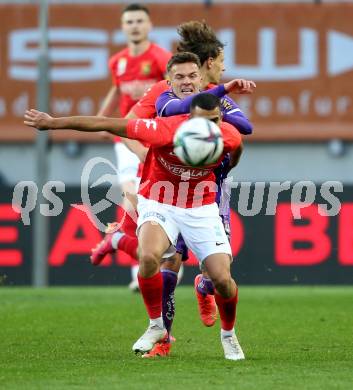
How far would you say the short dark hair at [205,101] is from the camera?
306 inches

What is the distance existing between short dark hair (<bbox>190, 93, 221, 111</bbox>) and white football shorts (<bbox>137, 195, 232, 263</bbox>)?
770 mm

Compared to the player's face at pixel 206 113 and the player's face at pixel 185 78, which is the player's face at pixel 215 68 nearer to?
the player's face at pixel 185 78

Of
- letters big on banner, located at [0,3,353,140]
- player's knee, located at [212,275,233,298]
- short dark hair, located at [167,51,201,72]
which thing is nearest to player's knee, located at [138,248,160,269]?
player's knee, located at [212,275,233,298]

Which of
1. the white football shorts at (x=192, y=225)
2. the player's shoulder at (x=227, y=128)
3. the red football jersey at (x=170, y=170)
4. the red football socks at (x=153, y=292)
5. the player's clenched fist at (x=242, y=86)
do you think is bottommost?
the red football socks at (x=153, y=292)

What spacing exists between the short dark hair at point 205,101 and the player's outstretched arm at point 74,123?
0.50 meters

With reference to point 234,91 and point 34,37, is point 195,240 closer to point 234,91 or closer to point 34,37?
point 234,91

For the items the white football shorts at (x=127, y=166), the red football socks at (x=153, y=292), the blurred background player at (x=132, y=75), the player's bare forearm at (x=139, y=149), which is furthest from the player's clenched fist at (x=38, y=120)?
the white football shorts at (x=127, y=166)

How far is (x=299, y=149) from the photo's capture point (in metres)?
21.3

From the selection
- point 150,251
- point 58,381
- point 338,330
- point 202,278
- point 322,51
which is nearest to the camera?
point 58,381

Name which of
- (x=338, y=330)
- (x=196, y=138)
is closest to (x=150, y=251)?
(x=196, y=138)

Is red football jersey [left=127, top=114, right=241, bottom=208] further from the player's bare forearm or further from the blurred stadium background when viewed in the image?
the blurred stadium background

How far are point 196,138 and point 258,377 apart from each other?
1398 mm

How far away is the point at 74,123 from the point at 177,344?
206cm

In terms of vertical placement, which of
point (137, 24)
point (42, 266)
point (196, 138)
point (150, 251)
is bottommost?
point (42, 266)
